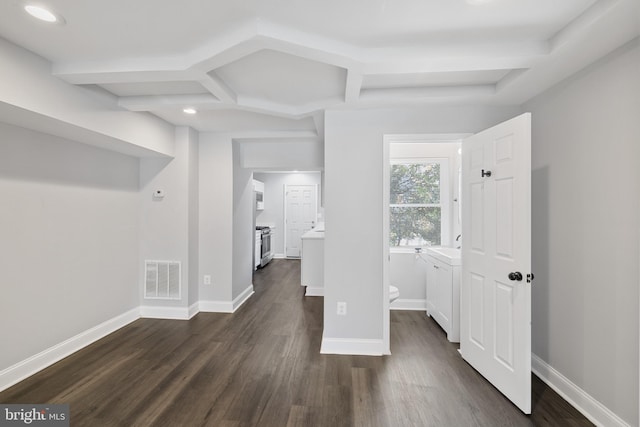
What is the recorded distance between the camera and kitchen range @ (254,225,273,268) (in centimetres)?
621

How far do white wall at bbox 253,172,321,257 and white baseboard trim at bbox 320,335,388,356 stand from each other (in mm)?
5272

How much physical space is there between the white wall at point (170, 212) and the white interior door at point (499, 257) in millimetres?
3110

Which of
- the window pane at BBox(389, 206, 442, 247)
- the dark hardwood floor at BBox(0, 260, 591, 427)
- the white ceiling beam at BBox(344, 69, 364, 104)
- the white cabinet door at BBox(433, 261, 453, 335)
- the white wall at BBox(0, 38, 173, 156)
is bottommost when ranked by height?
the dark hardwood floor at BBox(0, 260, 591, 427)

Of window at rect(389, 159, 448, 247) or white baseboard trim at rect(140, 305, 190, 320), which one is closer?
white baseboard trim at rect(140, 305, 190, 320)

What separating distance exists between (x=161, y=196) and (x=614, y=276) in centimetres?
420

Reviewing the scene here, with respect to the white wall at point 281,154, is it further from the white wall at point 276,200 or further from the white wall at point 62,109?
the white wall at point 276,200

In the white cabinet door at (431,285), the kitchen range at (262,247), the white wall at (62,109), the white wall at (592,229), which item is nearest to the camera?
the white wall at (592,229)

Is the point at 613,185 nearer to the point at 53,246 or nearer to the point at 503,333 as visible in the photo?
the point at 503,333

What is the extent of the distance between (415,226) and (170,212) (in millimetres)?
3255

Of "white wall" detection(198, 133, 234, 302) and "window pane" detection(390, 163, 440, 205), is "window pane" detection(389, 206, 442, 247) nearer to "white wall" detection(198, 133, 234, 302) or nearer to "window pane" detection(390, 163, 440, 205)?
"window pane" detection(390, 163, 440, 205)

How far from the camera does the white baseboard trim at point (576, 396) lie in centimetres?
171

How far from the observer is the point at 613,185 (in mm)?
1728

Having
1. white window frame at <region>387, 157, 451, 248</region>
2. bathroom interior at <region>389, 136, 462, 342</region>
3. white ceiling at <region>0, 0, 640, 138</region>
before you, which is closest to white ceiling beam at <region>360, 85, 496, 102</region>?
white ceiling at <region>0, 0, 640, 138</region>

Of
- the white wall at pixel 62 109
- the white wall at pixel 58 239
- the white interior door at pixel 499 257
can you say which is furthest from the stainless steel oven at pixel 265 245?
the white interior door at pixel 499 257
